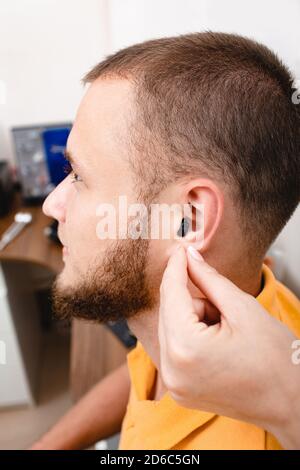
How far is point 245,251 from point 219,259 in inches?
1.8

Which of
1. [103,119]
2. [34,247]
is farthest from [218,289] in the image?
[34,247]

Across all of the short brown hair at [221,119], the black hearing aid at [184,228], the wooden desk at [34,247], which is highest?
the short brown hair at [221,119]

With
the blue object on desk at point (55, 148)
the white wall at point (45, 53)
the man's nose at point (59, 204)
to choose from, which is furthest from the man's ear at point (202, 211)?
the white wall at point (45, 53)

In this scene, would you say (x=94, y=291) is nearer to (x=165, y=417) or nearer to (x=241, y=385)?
(x=165, y=417)

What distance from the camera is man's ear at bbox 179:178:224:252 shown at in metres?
0.59

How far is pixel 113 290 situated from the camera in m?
0.71

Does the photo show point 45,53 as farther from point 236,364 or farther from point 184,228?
point 236,364

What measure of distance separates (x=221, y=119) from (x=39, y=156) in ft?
4.34

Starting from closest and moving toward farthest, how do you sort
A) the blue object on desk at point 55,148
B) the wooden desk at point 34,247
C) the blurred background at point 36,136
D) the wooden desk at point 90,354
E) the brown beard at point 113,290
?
the brown beard at point 113,290
the wooden desk at point 90,354
the wooden desk at point 34,247
the blurred background at point 36,136
the blue object on desk at point 55,148

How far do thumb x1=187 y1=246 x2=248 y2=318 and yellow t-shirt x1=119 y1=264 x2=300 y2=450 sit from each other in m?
0.20

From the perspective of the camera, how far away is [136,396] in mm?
813

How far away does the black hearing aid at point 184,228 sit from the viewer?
619 millimetres

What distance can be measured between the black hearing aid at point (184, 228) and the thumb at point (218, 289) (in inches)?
3.1

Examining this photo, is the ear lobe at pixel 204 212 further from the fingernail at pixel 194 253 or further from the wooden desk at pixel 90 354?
the wooden desk at pixel 90 354
